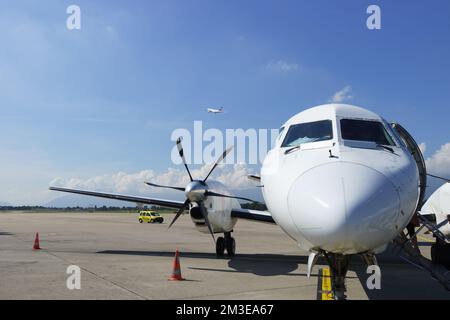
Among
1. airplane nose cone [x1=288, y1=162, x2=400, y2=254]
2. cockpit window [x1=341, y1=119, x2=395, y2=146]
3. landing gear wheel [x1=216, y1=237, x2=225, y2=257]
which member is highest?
cockpit window [x1=341, y1=119, x2=395, y2=146]

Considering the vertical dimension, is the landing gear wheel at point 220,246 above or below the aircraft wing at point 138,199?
below

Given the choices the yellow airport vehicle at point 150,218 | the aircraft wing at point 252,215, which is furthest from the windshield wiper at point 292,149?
the yellow airport vehicle at point 150,218

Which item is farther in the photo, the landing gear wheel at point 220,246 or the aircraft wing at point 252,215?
the landing gear wheel at point 220,246

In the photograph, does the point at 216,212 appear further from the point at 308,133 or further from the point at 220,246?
the point at 308,133

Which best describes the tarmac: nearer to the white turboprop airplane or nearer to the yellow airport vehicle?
the white turboprop airplane

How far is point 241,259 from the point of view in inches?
527

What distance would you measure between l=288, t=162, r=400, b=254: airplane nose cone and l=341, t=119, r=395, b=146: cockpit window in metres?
1.35

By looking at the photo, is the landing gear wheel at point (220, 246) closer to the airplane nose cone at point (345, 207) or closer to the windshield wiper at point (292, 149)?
the windshield wiper at point (292, 149)

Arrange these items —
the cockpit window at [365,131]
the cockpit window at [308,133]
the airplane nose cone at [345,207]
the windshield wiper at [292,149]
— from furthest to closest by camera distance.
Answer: the cockpit window at [308,133]
the cockpit window at [365,131]
the windshield wiper at [292,149]
the airplane nose cone at [345,207]

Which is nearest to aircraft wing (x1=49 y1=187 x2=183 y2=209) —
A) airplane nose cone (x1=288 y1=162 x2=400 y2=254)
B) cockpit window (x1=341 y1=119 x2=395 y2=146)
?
cockpit window (x1=341 y1=119 x2=395 y2=146)

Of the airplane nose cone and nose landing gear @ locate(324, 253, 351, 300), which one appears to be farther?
nose landing gear @ locate(324, 253, 351, 300)

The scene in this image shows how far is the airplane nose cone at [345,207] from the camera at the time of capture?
14.3 feet

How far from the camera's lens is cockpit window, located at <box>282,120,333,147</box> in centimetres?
630
